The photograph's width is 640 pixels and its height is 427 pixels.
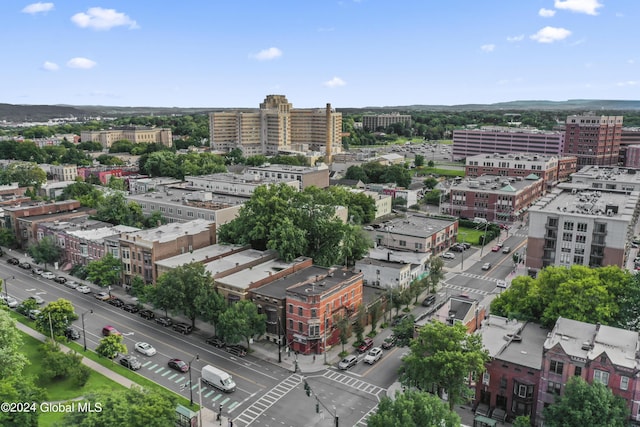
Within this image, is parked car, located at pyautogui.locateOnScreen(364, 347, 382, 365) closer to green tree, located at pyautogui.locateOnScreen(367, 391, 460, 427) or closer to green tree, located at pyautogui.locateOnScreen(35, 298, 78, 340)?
green tree, located at pyautogui.locateOnScreen(367, 391, 460, 427)

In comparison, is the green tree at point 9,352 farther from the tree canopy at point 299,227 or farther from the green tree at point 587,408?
the green tree at point 587,408

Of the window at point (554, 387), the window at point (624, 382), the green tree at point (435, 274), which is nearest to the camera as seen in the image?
the window at point (624, 382)

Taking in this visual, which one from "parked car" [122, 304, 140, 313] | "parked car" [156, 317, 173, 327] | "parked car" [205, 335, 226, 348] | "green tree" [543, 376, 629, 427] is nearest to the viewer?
"green tree" [543, 376, 629, 427]

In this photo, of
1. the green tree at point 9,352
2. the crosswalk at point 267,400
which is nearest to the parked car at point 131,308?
the green tree at point 9,352

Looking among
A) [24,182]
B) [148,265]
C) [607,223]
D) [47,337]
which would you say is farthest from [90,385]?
[24,182]

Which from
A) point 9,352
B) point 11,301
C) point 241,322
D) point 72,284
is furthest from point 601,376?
point 11,301

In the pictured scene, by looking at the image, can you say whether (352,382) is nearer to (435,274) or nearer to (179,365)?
(179,365)

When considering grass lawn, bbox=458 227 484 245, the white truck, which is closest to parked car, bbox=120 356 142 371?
the white truck
